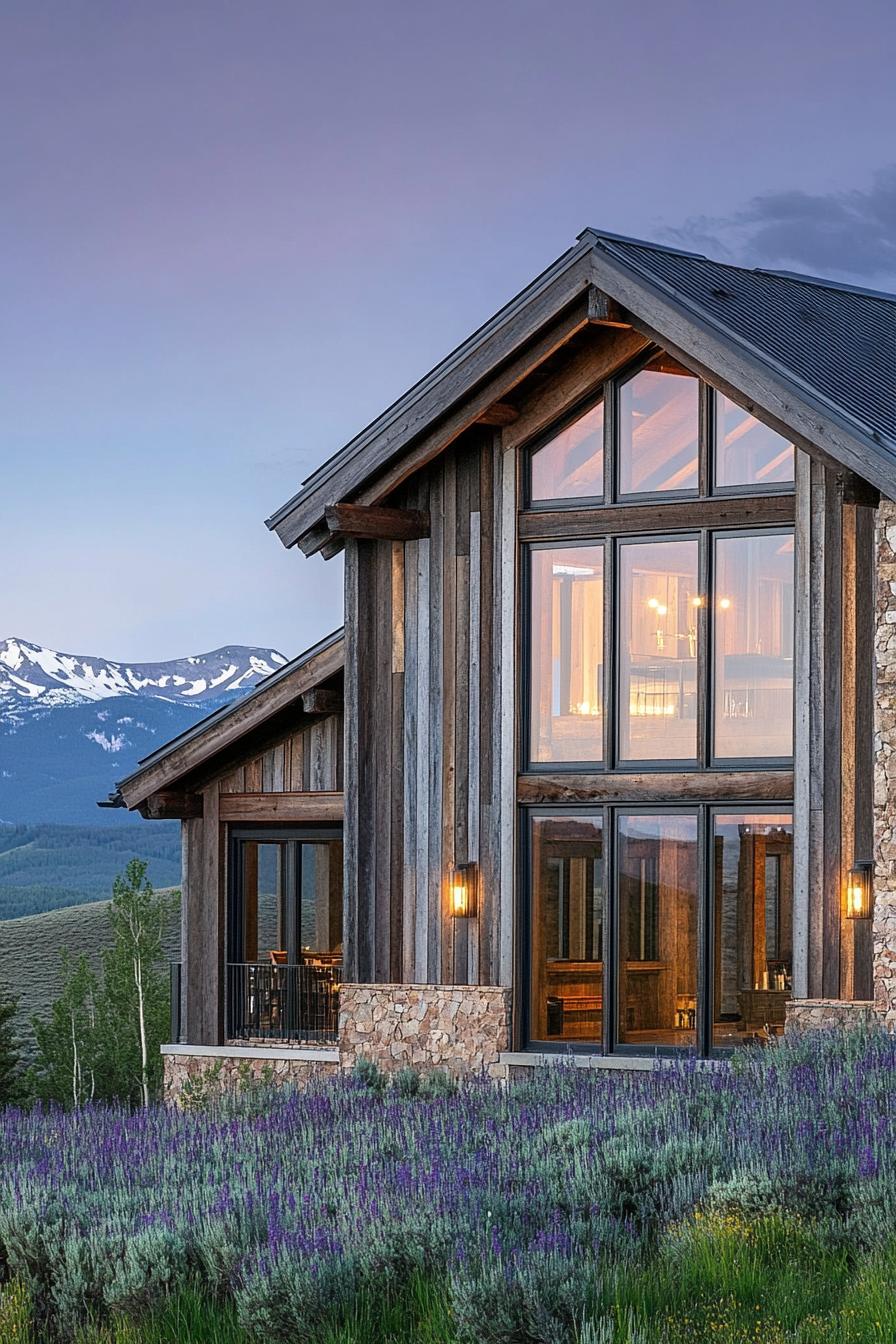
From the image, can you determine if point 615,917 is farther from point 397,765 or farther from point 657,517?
point 657,517

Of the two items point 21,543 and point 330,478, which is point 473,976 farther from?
point 21,543

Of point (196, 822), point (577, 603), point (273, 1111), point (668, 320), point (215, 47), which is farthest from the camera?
point (215, 47)

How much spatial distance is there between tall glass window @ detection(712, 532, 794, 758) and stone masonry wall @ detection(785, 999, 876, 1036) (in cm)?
177

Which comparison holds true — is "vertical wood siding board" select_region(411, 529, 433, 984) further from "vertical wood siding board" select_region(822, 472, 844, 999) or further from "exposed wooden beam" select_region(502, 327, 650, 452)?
"vertical wood siding board" select_region(822, 472, 844, 999)

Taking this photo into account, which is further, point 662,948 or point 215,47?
point 215,47

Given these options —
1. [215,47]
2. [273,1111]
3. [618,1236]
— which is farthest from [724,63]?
[618,1236]

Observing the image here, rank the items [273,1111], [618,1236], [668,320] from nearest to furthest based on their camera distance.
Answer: [618,1236], [273,1111], [668,320]

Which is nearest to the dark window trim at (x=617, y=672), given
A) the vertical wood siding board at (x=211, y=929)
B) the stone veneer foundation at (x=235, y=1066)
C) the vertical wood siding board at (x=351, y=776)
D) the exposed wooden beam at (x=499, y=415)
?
the exposed wooden beam at (x=499, y=415)

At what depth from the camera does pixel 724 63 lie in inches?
966

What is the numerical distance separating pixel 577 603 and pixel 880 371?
2.83 meters

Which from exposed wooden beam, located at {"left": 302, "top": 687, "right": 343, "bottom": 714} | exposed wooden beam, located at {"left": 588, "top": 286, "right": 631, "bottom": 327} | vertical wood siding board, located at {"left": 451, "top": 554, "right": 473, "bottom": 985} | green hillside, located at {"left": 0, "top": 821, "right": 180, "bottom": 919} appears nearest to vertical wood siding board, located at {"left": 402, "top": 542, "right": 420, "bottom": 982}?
vertical wood siding board, located at {"left": 451, "top": 554, "right": 473, "bottom": 985}

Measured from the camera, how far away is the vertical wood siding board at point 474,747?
1518 centimetres

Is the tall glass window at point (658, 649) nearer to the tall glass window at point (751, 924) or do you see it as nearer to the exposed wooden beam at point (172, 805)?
the tall glass window at point (751, 924)

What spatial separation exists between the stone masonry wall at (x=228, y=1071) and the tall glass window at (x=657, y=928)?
3206 mm
